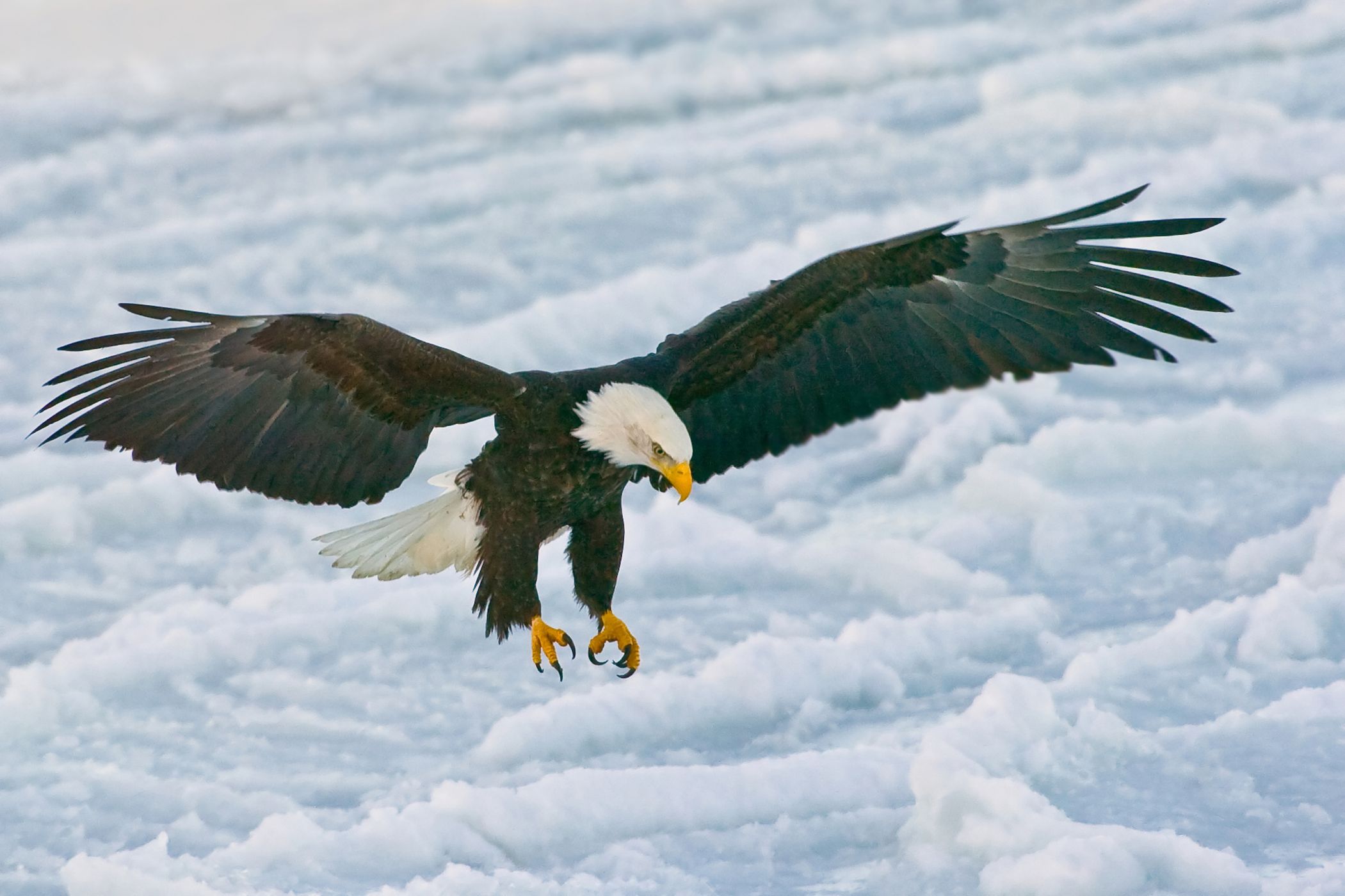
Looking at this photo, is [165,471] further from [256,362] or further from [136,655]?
[256,362]

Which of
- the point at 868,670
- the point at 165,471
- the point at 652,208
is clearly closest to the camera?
the point at 868,670

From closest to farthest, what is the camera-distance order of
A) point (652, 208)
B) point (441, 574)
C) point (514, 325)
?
point (441, 574)
point (514, 325)
point (652, 208)

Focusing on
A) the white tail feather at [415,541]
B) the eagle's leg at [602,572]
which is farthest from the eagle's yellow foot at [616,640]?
the white tail feather at [415,541]

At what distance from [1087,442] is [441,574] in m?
2.68

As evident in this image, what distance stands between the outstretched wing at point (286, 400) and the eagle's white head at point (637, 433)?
0.84 feet

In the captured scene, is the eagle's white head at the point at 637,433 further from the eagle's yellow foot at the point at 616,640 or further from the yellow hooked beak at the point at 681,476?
the eagle's yellow foot at the point at 616,640

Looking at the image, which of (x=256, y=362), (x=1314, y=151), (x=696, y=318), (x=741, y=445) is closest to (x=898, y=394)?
(x=741, y=445)

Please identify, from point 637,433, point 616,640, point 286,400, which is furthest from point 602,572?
point 286,400

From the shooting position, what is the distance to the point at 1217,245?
9477mm

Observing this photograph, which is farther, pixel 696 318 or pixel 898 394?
pixel 696 318

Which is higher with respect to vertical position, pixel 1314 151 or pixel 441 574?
pixel 1314 151

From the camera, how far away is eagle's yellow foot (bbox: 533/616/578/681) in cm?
512

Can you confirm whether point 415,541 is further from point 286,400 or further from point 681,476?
point 681,476

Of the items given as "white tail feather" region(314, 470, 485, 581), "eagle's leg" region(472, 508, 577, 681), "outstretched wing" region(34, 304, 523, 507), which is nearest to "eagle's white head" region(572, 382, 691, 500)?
"outstretched wing" region(34, 304, 523, 507)
